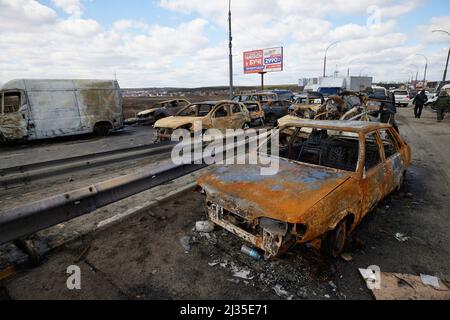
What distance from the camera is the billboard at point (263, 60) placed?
32188mm

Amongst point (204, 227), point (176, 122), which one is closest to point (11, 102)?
point (176, 122)

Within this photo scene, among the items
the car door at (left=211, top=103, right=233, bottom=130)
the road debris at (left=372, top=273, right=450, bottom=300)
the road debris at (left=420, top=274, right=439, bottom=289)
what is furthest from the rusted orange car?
the car door at (left=211, top=103, right=233, bottom=130)

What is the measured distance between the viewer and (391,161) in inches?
164

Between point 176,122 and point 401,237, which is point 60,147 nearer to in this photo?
point 176,122

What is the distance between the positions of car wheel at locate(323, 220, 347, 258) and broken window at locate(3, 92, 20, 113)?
11991mm

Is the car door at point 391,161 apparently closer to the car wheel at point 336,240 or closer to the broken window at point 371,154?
the broken window at point 371,154

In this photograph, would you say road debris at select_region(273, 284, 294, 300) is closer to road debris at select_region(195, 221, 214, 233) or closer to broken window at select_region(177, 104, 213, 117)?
road debris at select_region(195, 221, 214, 233)

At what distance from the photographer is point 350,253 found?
3.23m

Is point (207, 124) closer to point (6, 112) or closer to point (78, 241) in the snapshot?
point (78, 241)

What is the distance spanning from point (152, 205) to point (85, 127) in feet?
30.0

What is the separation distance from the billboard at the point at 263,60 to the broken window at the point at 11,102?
2783 cm

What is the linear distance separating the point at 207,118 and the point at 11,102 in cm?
785

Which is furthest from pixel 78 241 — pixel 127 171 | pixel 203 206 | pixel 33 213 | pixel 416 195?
pixel 416 195

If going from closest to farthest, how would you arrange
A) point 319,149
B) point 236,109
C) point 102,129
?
point 319,149 → point 236,109 → point 102,129
